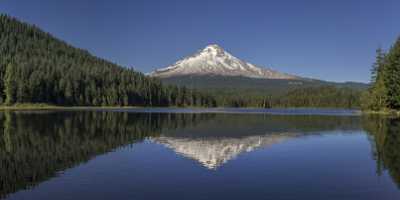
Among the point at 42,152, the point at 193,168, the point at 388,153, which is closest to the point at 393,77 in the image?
the point at 388,153

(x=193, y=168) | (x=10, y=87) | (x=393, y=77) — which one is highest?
(x=393, y=77)

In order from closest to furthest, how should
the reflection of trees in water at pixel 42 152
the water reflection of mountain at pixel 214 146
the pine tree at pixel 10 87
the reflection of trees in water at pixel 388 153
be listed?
the reflection of trees in water at pixel 42 152
the reflection of trees in water at pixel 388 153
the water reflection of mountain at pixel 214 146
the pine tree at pixel 10 87

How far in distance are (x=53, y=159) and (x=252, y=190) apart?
16.4 m

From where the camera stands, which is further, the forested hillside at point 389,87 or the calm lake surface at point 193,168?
the forested hillside at point 389,87

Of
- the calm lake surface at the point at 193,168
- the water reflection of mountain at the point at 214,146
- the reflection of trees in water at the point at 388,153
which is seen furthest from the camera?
the water reflection of mountain at the point at 214,146

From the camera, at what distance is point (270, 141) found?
50.8 meters

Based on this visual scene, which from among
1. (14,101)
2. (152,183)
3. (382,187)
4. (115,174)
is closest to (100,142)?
(115,174)

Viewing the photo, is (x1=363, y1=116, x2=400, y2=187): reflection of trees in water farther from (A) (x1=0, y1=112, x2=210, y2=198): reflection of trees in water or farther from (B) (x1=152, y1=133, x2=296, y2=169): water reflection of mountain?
(A) (x1=0, y1=112, x2=210, y2=198): reflection of trees in water

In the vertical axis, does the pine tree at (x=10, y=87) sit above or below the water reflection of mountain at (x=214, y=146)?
above

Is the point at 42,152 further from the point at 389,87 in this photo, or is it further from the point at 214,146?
the point at 389,87

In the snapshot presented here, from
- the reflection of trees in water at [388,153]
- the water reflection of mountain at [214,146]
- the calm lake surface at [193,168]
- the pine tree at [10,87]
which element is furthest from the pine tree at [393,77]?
the pine tree at [10,87]

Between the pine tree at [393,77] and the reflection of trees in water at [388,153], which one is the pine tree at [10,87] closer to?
the pine tree at [393,77]

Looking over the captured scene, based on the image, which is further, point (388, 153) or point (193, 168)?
point (388, 153)

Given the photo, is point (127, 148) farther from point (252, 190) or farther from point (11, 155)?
point (252, 190)
